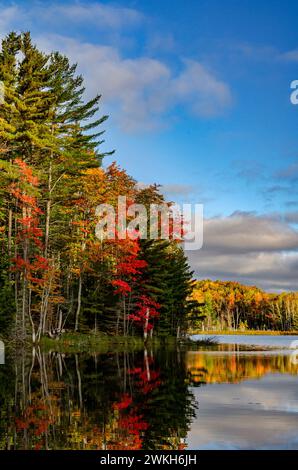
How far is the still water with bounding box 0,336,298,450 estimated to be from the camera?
29.2 ft

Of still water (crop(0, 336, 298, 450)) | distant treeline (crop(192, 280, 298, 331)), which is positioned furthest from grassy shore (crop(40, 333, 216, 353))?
distant treeline (crop(192, 280, 298, 331))

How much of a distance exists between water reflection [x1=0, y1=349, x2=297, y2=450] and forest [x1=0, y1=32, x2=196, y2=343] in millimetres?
13678

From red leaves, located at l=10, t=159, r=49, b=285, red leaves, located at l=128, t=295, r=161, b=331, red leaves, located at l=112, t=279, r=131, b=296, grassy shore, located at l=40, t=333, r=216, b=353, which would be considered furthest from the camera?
red leaves, located at l=128, t=295, r=161, b=331

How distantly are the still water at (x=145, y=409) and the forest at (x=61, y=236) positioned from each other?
14620 mm

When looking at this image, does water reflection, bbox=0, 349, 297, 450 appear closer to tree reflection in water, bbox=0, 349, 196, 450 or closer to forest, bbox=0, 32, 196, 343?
tree reflection in water, bbox=0, 349, 196, 450

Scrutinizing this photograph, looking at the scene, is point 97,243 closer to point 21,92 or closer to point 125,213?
point 125,213

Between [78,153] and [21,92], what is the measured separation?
5561 millimetres

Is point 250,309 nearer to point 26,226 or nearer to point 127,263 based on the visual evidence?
point 127,263

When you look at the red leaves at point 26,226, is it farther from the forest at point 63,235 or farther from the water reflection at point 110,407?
the water reflection at point 110,407

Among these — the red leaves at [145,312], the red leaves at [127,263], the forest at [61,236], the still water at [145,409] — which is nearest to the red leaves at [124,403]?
the still water at [145,409]

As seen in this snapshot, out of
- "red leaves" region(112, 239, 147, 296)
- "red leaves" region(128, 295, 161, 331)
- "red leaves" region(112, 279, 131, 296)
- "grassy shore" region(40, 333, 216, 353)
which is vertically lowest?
"grassy shore" region(40, 333, 216, 353)


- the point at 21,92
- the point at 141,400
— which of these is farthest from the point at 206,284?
the point at 141,400

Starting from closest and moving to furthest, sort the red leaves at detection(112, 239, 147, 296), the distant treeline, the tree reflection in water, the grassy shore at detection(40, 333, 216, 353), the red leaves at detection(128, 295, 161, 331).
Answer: the tree reflection in water < the grassy shore at detection(40, 333, 216, 353) < the red leaves at detection(112, 239, 147, 296) < the red leaves at detection(128, 295, 161, 331) < the distant treeline
